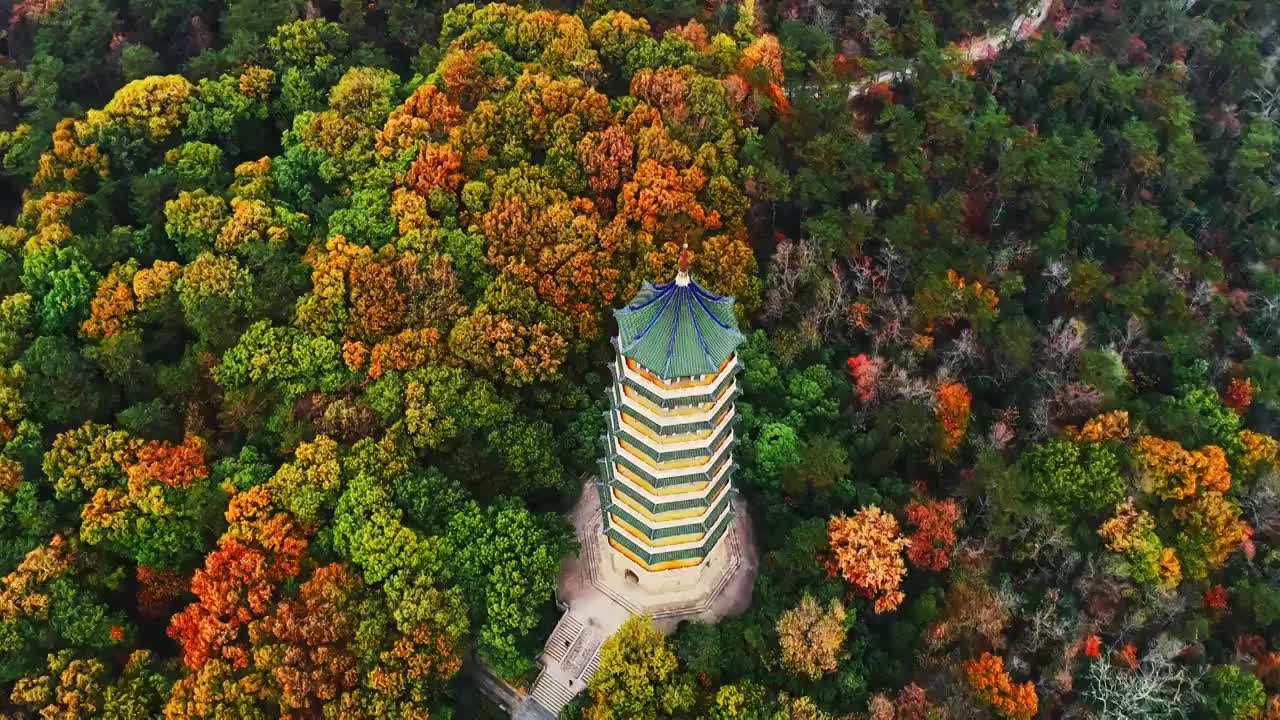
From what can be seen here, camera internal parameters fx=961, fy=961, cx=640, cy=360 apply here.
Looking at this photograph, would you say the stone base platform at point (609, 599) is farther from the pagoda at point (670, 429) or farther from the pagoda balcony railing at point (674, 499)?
the pagoda balcony railing at point (674, 499)

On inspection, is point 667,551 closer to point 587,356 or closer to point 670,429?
point 670,429

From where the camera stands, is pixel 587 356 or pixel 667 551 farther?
pixel 587 356

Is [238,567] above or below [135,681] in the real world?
above

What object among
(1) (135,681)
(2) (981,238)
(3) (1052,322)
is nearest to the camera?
(1) (135,681)

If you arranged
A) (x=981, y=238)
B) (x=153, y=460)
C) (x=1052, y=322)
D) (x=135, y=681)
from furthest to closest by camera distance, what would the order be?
(x=981, y=238) → (x=1052, y=322) → (x=153, y=460) → (x=135, y=681)

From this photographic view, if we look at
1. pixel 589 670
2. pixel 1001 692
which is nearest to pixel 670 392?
pixel 589 670

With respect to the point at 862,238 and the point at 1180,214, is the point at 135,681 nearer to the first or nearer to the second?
the point at 862,238

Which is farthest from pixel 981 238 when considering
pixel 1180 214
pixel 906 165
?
pixel 1180 214

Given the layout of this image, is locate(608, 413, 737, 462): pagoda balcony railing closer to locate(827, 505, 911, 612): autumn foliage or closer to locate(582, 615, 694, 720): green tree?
locate(582, 615, 694, 720): green tree
